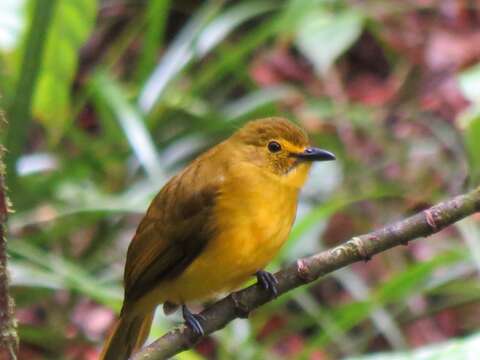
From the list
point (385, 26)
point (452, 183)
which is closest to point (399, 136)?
point (452, 183)

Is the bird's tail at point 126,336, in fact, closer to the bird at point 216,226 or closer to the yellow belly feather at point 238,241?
the bird at point 216,226

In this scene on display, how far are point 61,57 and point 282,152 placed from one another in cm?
201

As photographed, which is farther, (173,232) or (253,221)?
(173,232)

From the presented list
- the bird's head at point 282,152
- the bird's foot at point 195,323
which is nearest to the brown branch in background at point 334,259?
the bird's foot at point 195,323

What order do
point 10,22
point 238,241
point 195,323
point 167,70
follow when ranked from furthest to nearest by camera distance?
point 167,70, point 10,22, point 238,241, point 195,323

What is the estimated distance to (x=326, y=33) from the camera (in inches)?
181

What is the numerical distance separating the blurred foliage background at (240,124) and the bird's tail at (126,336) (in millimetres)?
582

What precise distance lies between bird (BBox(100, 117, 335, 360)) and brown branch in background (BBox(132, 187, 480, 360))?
0.18m

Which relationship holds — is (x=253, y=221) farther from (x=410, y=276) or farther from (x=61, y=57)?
(x=61, y=57)

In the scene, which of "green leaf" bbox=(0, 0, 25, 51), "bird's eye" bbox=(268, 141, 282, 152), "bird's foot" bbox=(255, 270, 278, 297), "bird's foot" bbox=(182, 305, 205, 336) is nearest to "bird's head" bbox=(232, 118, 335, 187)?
"bird's eye" bbox=(268, 141, 282, 152)

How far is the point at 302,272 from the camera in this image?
2.06 meters

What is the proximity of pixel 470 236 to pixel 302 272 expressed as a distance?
6.30 ft

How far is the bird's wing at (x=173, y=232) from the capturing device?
103 inches

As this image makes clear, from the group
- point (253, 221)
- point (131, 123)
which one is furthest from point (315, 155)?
point (131, 123)
